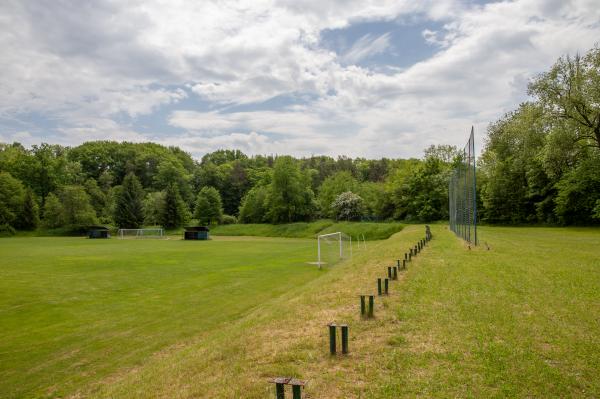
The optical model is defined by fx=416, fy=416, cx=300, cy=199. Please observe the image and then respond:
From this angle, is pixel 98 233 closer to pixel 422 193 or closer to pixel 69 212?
pixel 69 212

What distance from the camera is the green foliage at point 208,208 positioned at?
278 feet

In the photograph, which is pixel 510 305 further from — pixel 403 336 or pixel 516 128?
pixel 516 128

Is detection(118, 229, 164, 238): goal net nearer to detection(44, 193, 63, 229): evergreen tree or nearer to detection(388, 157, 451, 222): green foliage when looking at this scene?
detection(44, 193, 63, 229): evergreen tree

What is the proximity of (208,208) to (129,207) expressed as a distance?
16349 millimetres

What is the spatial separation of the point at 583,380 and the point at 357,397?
3.15 metres

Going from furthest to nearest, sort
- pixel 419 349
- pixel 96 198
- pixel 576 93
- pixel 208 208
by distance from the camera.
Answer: pixel 96 198 < pixel 208 208 < pixel 576 93 < pixel 419 349

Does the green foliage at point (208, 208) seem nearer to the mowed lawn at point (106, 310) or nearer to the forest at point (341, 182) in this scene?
the forest at point (341, 182)

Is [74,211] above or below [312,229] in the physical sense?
above

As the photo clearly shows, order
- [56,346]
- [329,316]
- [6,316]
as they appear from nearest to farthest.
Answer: [329,316] → [56,346] → [6,316]

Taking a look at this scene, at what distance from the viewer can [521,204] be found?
173 ft

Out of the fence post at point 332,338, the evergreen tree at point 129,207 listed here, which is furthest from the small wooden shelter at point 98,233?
the fence post at point 332,338

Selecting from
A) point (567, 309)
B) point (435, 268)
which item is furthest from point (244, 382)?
point (435, 268)

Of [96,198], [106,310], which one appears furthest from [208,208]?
[106,310]

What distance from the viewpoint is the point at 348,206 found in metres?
70.8
